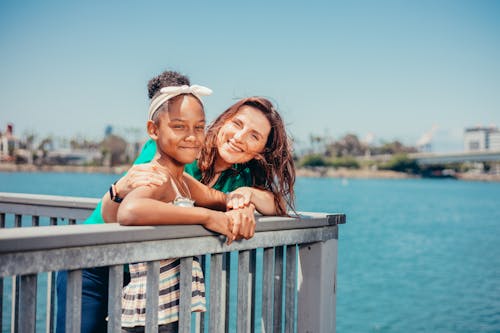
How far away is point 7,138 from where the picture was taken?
363 ft

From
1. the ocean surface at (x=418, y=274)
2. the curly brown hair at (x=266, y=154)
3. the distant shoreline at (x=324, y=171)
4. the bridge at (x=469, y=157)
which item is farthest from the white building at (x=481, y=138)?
the curly brown hair at (x=266, y=154)

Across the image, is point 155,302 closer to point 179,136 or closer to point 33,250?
point 33,250

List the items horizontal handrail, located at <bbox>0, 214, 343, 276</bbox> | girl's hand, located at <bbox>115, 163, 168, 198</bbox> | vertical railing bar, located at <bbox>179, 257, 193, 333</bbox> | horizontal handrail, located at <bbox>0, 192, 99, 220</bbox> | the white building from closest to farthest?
horizontal handrail, located at <bbox>0, 214, 343, 276</bbox>
vertical railing bar, located at <bbox>179, 257, 193, 333</bbox>
girl's hand, located at <bbox>115, 163, 168, 198</bbox>
horizontal handrail, located at <bbox>0, 192, 99, 220</bbox>
the white building

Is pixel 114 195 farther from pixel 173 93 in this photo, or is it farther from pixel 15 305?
pixel 15 305

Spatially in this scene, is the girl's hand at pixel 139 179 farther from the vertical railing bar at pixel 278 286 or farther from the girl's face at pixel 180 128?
the vertical railing bar at pixel 278 286

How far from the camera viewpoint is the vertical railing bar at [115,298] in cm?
135

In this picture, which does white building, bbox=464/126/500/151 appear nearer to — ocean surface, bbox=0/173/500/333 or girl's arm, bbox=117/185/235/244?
ocean surface, bbox=0/173/500/333

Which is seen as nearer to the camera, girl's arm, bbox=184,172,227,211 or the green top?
girl's arm, bbox=184,172,227,211

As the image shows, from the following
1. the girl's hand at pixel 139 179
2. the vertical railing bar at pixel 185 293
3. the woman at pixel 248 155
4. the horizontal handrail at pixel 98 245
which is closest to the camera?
the horizontal handrail at pixel 98 245

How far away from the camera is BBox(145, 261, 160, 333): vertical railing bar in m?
1.43

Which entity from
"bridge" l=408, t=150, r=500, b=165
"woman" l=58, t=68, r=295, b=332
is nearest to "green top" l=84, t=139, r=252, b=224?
"woman" l=58, t=68, r=295, b=332

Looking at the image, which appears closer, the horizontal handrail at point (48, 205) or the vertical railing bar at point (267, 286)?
the vertical railing bar at point (267, 286)

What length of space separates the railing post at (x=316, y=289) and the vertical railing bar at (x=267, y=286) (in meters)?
Answer: 0.18

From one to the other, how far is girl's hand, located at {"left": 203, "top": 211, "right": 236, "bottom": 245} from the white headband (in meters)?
0.43
